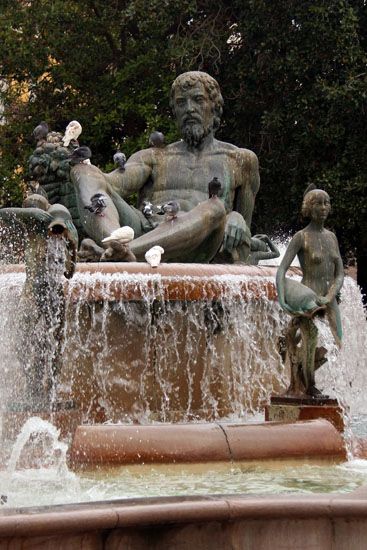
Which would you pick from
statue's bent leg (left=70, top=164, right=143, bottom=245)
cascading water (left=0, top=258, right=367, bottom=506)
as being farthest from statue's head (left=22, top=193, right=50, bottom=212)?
statue's bent leg (left=70, top=164, right=143, bottom=245)

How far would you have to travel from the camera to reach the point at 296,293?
822 cm

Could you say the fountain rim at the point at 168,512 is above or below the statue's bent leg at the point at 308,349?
below

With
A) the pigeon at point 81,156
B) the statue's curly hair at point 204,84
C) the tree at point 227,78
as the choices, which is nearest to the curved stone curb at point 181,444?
the pigeon at point 81,156

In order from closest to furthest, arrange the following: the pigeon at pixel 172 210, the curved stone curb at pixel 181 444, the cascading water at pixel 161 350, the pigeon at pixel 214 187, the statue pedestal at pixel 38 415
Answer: the curved stone curb at pixel 181 444 < the statue pedestal at pixel 38 415 < the cascading water at pixel 161 350 < the pigeon at pixel 172 210 < the pigeon at pixel 214 187

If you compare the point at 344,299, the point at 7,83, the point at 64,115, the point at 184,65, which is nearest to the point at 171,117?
the point at 184,65

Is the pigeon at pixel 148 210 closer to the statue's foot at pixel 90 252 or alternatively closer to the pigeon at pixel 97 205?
the pigeon at pixel 97 205

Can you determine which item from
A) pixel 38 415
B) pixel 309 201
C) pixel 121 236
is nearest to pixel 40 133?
pixel 121 236

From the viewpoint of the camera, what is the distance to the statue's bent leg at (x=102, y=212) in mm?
9969

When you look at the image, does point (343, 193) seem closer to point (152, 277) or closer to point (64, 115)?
point (64, 115)

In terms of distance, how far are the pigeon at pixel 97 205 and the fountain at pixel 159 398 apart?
9cm

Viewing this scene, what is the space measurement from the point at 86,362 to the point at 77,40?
1422 cm

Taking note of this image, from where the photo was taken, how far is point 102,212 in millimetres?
10016

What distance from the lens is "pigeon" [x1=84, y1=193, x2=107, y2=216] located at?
32.7 feet

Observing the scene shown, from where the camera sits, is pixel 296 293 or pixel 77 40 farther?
pixel 77 40
